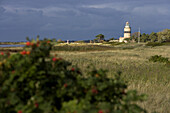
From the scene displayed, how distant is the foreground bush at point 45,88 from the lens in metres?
2.50

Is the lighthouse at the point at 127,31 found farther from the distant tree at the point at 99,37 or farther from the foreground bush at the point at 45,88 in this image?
the foreground bush at the point at 45,88

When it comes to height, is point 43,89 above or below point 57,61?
below

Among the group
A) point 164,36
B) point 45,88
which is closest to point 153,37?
point 164,36

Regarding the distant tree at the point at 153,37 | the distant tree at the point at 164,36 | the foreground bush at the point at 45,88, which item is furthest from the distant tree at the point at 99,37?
the foreground bush at the point at 45,88

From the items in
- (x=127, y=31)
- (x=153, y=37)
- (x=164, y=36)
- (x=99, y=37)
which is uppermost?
(x=127, y=31)

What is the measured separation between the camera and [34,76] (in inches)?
104

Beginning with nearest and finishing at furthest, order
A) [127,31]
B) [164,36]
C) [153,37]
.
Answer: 1. [164,36]
2. [153,37]
3. [127,31]

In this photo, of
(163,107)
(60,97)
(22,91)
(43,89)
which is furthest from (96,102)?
(163,107)

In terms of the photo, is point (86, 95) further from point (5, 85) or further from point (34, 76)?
point (5, 85)

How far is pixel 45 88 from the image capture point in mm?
2689

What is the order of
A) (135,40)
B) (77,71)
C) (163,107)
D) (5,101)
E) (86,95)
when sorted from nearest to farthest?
(5,101), (86,95), (77,71), (163,107), (135,40)

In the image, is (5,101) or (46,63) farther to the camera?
(46,63)

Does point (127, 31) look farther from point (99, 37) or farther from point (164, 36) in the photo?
point (164, 36)

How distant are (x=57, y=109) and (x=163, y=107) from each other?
383 cm
